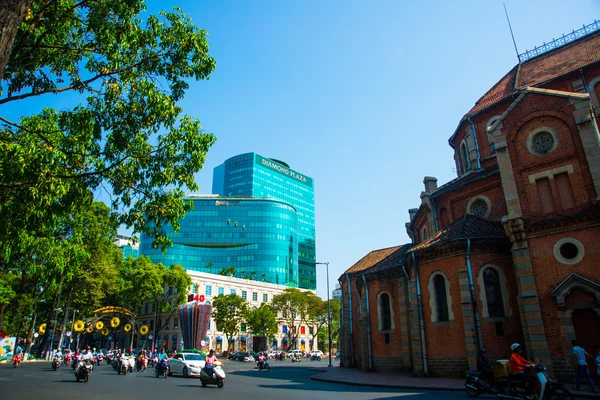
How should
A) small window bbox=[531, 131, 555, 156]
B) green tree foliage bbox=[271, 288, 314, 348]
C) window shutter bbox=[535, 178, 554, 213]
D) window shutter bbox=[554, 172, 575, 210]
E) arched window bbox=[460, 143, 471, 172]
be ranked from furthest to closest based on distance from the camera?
green tree foliage bbox=[271, 288, 314, 348] → arched window bbox=[460, 143, 471, 172] → small window bbox=[531, 131, 555, 156] → window shutter bbox=[535, 178, 554, 213] → window shutter bbox=[554, 172, 575, 210]

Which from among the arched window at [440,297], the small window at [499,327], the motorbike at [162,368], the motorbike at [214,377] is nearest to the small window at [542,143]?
the arched window at [440,297]

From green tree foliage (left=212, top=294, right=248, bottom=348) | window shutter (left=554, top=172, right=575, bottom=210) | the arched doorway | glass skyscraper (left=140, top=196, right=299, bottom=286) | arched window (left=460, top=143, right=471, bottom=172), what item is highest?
glass skyscraper (left=140, top=196, right=299, bottom=286)

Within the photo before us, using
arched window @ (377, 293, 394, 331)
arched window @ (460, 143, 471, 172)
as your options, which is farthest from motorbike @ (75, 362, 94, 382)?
arched window @ (460, 143, 471, 172)

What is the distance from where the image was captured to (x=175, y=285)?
186 ft

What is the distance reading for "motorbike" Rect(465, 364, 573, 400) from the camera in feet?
34.0

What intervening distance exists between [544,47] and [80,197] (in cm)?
2993

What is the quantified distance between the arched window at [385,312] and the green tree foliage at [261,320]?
37760mm

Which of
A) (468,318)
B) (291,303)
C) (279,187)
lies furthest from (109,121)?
(279,187)

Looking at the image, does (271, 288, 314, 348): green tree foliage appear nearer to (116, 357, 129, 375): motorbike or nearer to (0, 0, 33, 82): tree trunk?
(116, 357, 129, 375): motorbike

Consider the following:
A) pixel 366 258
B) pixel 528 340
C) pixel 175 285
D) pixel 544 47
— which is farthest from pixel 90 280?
pixel 544 47

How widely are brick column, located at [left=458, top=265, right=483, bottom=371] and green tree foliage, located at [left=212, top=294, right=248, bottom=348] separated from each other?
45.5 m

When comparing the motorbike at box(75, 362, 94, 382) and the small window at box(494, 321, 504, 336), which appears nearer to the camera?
Answer: the small window at box(494, 321, 504, 336)

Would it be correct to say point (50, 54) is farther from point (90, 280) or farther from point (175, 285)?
point (175, 285)

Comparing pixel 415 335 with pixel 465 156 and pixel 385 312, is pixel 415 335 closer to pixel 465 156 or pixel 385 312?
pixel 385 312
